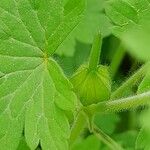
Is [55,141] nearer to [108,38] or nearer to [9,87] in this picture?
[9,87]

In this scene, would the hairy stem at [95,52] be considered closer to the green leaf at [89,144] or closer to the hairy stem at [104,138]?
the hairy stem at [104,138]

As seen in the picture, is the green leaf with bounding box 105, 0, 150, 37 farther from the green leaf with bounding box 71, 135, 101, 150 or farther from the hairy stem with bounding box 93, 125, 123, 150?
the green leaf with bounding box 71, 135, 101, 150

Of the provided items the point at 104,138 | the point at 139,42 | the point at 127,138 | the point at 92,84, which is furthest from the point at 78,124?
the point at 139,42

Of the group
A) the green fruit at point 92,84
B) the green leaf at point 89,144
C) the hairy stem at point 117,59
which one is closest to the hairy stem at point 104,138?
the green fruit at point 92,84

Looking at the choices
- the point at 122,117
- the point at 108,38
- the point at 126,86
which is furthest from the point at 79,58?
the point at 126,86

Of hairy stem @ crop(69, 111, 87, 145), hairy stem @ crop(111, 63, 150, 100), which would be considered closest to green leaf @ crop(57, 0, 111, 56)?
hairy stem @ crop(69, 111, 87, 145)

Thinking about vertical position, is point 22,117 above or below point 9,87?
below
